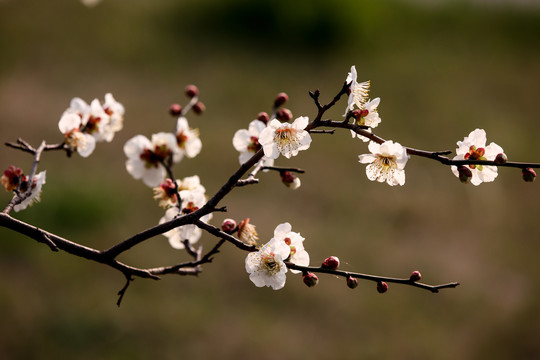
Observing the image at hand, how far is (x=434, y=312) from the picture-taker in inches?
97.0

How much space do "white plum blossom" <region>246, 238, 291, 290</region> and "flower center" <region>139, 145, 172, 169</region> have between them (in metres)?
0.23

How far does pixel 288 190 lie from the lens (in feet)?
10.2

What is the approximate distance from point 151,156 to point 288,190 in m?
2.30

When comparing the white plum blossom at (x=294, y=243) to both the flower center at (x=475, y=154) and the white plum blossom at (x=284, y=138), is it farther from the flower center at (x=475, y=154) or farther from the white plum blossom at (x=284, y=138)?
the flower center at (x=475, y=154)

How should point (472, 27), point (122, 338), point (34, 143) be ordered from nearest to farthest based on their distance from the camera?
point (122, 338)
point (34, 143)
point (472, 27)

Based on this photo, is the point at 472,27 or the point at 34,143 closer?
the point at 34,143

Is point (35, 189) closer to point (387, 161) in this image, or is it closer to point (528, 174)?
point (387, 161)

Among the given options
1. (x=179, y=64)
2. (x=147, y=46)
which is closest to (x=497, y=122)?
(x=179, y=64)

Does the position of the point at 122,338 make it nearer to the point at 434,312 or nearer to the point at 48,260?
the point at 48,260

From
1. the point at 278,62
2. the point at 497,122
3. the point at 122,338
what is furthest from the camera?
the point at 278,62

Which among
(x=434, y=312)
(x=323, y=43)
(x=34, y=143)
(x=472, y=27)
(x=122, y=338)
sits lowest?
(x=122, y=338)

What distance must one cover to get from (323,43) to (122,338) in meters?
2.92

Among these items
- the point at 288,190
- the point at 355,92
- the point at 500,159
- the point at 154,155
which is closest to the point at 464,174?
the point at 500,159

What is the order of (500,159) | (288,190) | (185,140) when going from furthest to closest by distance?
(288,190) → (185,140) → (500,159)
